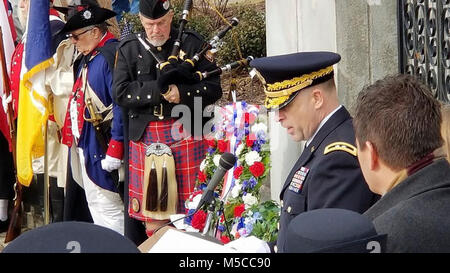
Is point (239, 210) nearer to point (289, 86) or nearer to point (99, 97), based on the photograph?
point (289, 86)

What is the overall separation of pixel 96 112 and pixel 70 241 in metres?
4.58

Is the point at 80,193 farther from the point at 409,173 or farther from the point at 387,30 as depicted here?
the point at 409,173

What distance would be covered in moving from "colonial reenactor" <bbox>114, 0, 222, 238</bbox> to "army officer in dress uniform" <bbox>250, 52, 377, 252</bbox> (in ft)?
→ 6.68

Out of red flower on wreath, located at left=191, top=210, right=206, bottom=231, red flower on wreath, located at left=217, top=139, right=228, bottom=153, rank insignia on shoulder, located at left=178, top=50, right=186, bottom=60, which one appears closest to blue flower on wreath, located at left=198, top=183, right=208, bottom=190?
red flower on wreath, located at left=217, top=139, right=228, bottom=153

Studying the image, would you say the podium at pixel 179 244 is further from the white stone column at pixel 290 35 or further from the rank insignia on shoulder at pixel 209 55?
→ the rank insignia on shoulder at pixel 209 55

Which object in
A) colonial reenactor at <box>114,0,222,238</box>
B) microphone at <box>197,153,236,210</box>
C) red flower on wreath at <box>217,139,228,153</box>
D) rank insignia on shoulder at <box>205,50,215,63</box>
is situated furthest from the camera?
rank insignia on shoulder at <box>205,50,215,63</box>

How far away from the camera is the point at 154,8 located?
588cm

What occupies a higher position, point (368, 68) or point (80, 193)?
point (368, 68)

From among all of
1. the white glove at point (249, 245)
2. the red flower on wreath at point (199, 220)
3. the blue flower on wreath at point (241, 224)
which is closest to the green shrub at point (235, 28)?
the blue flower on wreath at point (241, 224)

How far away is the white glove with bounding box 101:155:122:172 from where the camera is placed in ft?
A: 20.8

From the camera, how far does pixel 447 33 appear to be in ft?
15.9

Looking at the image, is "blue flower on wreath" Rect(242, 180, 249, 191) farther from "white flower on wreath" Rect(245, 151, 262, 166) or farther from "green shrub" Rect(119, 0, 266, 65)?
"green shrub" Rect(119, 0, 266, 65)
